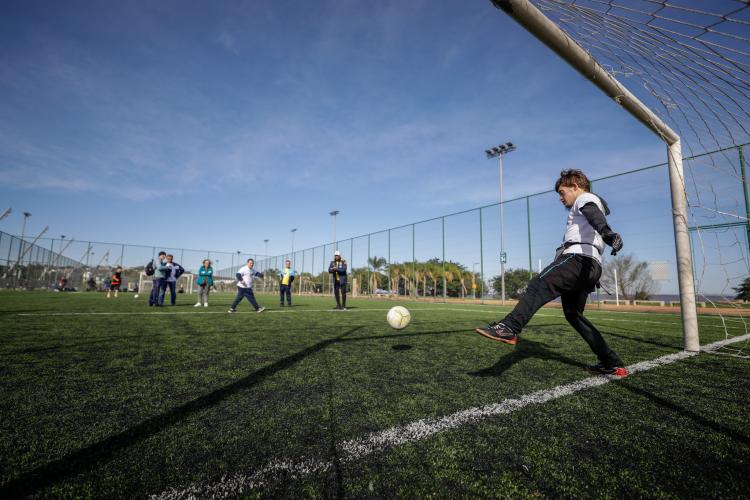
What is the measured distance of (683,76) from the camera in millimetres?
4258

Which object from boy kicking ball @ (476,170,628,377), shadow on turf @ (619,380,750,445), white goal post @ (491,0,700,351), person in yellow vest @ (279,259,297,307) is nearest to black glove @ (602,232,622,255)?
boy kicking ball @ (476,170,628,377)

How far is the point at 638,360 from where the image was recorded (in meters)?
4.04

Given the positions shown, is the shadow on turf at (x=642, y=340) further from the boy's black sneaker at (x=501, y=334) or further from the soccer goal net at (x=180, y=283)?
the soccer goal net at (x=180, y=283)

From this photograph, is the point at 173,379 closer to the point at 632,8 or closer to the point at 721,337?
the point at 632,8

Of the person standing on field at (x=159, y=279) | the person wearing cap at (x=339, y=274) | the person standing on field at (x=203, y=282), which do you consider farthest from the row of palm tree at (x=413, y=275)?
the person standing on field at (x=159, y=279)

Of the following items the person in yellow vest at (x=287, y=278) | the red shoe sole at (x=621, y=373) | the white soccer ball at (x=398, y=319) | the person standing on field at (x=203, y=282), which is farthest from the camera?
the person in yellow vest at (x=287, y=278)

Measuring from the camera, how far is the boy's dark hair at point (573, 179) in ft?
11.1

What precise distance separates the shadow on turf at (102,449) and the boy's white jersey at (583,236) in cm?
300

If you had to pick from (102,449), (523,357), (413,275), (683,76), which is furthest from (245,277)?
(413,275)

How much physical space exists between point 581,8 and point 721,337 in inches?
232

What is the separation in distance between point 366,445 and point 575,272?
226 cm

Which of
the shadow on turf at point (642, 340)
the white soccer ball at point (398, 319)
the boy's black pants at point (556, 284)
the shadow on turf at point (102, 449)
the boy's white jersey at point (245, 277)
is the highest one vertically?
the boy's white jersey at point (245, 277)

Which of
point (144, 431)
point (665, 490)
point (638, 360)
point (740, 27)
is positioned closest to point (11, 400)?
point (144, 431)

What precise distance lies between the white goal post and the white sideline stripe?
2.71 meters
